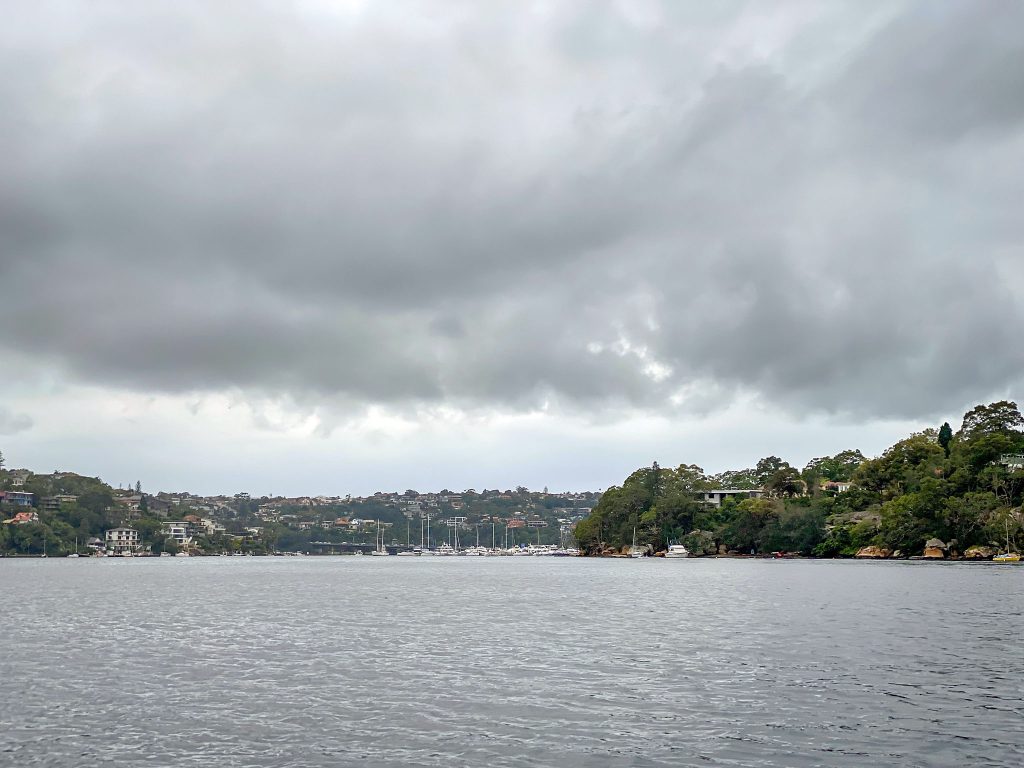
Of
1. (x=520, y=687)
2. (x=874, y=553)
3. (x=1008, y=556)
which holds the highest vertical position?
(x=520, y=687)

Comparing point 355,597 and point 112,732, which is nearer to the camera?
point 112,732

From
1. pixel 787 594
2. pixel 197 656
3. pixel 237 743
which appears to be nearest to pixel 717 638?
A: pixel 197 656

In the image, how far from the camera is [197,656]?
1694 inches

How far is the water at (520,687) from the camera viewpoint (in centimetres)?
2464

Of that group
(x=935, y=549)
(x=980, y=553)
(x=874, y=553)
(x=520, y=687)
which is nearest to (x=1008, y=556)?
(x=980, y=553)

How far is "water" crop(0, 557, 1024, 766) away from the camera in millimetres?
24641

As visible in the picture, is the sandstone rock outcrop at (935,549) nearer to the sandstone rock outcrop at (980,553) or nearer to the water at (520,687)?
the sandstone rock outcrop at (980,553)

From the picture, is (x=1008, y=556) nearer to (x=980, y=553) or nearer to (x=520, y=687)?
(x=980, y=553)

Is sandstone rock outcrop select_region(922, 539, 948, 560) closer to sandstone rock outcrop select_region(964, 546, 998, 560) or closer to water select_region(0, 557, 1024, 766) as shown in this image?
sandstone rock outcrop select_region(964, 546, 998, 560)

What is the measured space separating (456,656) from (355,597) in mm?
50516

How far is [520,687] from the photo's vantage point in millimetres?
34156

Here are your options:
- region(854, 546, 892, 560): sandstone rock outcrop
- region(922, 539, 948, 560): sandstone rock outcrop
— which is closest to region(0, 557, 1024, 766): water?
region(922, 539, 948, 560): sandstone rock outcrop

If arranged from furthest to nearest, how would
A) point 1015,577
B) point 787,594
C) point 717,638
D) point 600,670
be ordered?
point 1015,577
point 787,594
point 717,638
point 600,670

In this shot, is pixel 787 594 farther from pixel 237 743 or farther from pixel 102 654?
pixel 237 743
